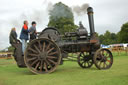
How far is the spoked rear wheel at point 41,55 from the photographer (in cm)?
718

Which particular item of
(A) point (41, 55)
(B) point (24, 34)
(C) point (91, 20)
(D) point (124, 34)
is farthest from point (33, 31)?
(D) point (124, 34)

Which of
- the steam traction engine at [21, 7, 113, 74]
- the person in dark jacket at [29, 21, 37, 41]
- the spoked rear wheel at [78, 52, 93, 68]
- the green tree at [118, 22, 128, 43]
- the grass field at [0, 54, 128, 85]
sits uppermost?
the green tree at [118, 22, 128, 43]

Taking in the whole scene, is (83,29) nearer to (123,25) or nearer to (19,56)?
(19,56)

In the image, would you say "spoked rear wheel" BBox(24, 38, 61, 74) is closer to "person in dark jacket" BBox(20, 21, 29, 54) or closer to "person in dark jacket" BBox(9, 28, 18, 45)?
"person in dark jacket" BBox(20, 21, 29, 54)

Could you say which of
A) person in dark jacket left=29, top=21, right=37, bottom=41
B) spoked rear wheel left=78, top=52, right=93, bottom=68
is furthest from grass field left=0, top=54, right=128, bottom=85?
person in dark jacket left=29, top=21, right=37, bottom=41

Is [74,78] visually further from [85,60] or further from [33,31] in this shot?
[85,60]

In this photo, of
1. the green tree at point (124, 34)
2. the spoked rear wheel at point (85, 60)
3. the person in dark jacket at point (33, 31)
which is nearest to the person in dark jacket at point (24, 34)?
the person in dark jacket at point (33, 31)

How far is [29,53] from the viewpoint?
729 centimetres

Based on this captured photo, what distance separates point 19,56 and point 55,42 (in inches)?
68.7

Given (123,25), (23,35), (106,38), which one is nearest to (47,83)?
(23,35)

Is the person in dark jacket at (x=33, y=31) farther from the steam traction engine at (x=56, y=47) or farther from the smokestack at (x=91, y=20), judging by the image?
the smokestack at (x=91, y=20)

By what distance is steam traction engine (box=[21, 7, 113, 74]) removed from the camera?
23.7 feet

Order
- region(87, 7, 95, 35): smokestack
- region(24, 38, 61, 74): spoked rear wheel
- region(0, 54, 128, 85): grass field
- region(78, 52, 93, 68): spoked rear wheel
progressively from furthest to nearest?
region(78, 52, 93, 68): spoked rear wheel < region(87, 7, 95, 35): smokestack < region(24, 38, 61, 74): spoked rear wheel < region(0, 54, 128, 85): grass field

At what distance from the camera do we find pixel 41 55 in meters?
7.19
